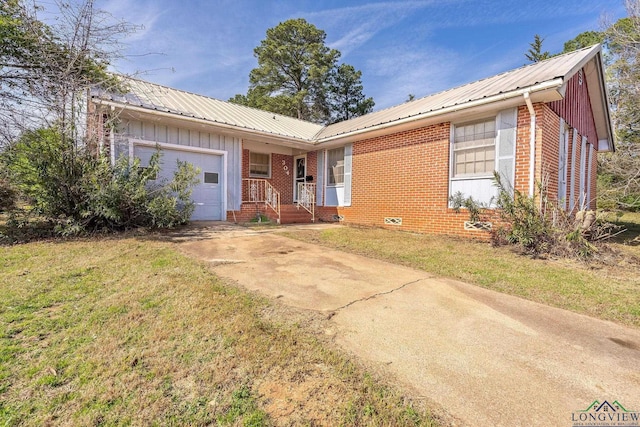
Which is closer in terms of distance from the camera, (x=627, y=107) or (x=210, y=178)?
(x=210, y=178)

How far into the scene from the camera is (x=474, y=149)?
7.02m

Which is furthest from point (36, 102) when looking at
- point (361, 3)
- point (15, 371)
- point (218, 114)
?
point (361, 3)

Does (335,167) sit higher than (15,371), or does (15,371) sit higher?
(335,167)

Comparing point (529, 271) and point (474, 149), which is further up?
point (474, 149)

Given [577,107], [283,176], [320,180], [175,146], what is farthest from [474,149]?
[175,146]

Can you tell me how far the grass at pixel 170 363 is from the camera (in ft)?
4.75

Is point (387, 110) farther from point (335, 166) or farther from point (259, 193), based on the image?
point (259, 193)

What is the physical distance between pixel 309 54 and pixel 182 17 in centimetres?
1907

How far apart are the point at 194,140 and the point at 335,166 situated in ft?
16.4

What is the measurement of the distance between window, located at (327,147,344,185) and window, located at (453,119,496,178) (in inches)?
166

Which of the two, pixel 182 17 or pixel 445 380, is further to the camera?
pixel 182 17

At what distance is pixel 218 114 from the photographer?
959cm

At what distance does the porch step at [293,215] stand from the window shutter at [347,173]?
1592 mm

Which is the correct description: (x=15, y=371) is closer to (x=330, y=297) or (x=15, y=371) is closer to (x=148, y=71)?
(x=330, y=297)
